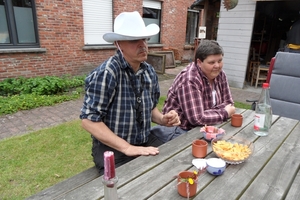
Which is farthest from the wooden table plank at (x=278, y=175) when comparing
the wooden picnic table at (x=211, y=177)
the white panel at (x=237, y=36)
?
the white panel at (x=237, y=36)

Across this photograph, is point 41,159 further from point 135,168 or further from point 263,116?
point 263,116

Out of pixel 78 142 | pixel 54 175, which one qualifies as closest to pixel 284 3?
pixel 78 142

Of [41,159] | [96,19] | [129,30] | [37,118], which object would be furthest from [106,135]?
[96,19]

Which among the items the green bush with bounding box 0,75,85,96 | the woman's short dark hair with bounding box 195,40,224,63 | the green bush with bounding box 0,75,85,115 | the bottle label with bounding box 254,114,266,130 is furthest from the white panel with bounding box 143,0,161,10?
the bottle label with bounding box 254,114,266,130

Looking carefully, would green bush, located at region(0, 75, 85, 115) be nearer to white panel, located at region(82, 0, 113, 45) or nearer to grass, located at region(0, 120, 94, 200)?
grass, located at region(0, 120, 94, 200)

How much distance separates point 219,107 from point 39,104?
3.67 metres

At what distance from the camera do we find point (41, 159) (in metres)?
2.75

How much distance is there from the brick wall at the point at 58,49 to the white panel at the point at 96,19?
24cm

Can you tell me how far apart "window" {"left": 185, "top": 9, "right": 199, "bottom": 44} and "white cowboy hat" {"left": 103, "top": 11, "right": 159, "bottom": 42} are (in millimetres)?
9729

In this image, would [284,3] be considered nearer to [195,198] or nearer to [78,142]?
[78,142]

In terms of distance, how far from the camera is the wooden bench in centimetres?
141

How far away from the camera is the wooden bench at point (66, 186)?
1.41 metres

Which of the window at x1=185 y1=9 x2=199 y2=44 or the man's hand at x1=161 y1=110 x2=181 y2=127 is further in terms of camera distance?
the window at x1=185 y1=9 x2=199 y2=44

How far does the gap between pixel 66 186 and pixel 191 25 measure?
421 inches
